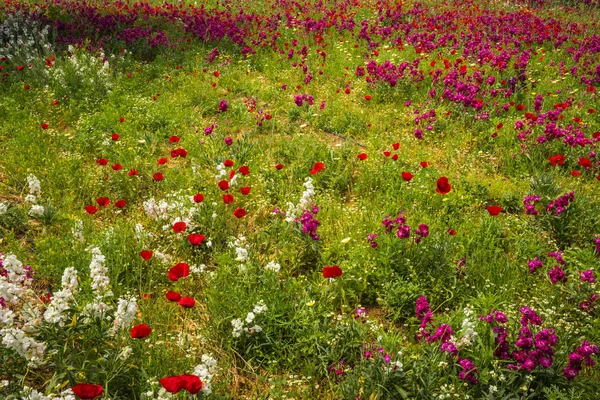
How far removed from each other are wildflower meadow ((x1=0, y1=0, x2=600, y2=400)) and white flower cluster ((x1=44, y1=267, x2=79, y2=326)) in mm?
16

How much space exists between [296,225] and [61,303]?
2.20 m

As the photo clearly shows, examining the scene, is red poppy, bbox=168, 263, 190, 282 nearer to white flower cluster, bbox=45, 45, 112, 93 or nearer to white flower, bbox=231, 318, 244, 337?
white flower, bbox=231, 318, 244, 337

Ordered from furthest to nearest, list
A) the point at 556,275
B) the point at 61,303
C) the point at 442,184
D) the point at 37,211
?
the point at 37,211 < the point at 442,184 < the point at 556,275 < the point at 61,303

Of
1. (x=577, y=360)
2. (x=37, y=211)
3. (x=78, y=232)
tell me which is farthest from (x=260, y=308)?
(x=37, y=211)

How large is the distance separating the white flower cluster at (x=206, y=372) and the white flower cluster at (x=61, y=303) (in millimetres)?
965

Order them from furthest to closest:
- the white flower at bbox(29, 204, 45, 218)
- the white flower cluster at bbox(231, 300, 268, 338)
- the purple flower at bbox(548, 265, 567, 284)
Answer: the white flower at bbox(29, 204, 45, 218) → the purple flower at bbox(548, 265, 567, 284) → the white flower cluster at bbox(231, 300, 268, 338)

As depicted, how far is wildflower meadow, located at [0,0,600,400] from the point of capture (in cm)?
286

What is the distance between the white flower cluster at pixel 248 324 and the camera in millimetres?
3205

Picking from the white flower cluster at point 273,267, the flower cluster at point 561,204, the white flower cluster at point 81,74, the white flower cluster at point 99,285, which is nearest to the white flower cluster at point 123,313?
the white flower cluster at point 99,285

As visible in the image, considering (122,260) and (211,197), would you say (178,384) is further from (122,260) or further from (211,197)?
(211,197)

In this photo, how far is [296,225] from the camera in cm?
429

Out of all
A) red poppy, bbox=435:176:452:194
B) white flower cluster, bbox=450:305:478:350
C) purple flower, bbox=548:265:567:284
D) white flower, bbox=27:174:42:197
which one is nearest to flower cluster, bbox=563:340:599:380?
white flower cluster, bbox=450:305:478:350

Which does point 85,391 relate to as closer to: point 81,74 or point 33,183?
point 33,183

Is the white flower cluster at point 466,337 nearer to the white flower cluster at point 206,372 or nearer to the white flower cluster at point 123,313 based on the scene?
the white flower cluster at point 206,372
